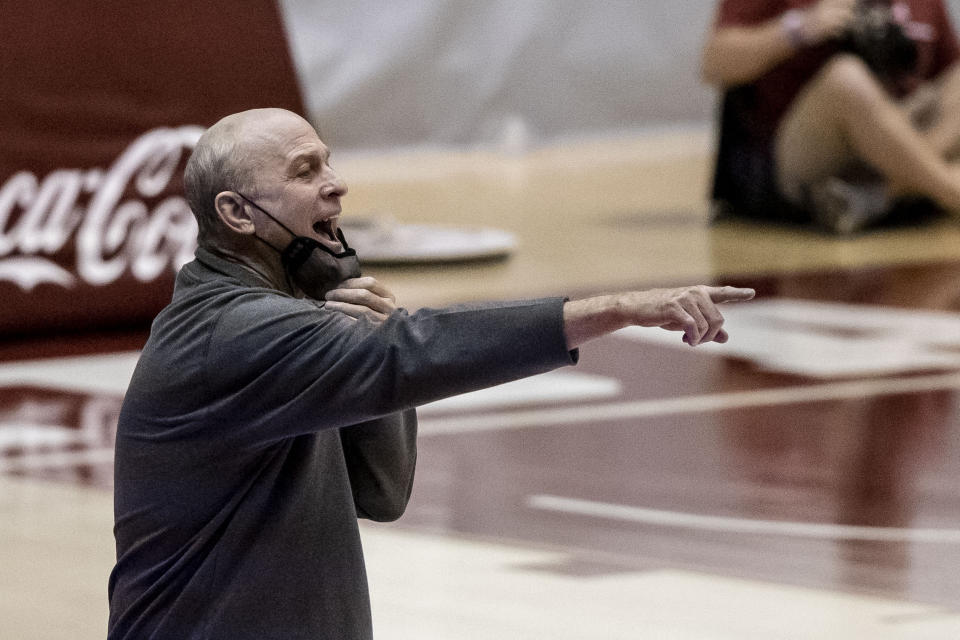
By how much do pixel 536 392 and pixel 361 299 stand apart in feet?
9.44

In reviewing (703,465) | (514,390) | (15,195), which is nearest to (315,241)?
(703,465)

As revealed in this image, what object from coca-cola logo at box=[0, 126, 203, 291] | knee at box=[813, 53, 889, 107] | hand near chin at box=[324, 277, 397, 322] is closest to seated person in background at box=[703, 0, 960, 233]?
knee at box=[813, 53, 889, 107]

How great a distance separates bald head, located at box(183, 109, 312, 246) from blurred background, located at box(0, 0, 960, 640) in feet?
3.41

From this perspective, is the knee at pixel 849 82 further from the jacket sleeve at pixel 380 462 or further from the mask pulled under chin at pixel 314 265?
the mask pulled under chin at pixel 314 265

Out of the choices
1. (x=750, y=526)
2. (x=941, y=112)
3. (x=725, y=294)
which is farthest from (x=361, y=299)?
(x=941, y=112)

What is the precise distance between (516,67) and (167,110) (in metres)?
6.47

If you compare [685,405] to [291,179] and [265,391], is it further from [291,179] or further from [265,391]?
[265,391]

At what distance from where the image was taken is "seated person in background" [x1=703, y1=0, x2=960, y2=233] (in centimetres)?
779

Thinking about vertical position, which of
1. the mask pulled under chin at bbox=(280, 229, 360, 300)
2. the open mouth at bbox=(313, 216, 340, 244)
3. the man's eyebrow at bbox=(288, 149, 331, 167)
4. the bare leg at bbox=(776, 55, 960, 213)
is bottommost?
the bare leg at bbox=(776, 55, 960, 213)

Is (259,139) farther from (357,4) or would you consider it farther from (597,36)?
(597,36)

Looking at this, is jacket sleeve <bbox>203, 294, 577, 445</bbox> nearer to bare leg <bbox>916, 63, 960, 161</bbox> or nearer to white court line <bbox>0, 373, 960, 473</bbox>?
white court line <bbox>0, 373, 960, 473</bbox>

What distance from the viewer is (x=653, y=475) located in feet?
13.4

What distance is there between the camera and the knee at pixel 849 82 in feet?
25.4

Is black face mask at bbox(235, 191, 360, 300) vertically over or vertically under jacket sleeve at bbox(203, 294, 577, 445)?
over
